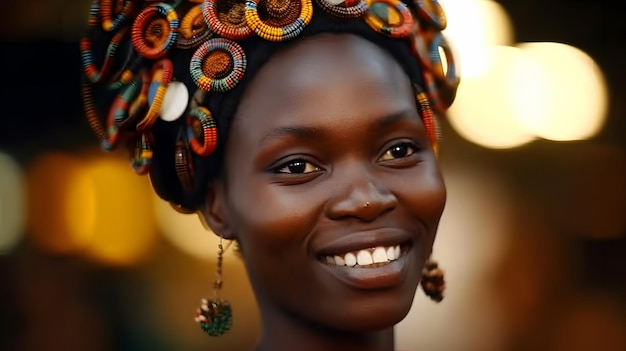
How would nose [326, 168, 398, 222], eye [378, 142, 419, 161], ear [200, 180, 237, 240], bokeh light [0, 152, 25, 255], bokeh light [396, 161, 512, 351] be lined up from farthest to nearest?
bokeh light [396, 161, 512, 351]
bokeh light [0, 152, 25, 255]
ear [200, 180, 237, 240]
eye [378, 142, 419, 161]
nose [326, 168, 398, 222]

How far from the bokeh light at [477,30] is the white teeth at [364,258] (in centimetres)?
196

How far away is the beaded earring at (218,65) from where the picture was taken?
1.49 metres

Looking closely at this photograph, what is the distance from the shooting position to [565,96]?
127 inches

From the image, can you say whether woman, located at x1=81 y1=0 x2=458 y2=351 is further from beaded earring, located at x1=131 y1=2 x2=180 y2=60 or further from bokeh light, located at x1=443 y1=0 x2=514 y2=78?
bokeh light, located at x1=443 y1=0 x2=514 y2=78

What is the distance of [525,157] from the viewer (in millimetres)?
3289

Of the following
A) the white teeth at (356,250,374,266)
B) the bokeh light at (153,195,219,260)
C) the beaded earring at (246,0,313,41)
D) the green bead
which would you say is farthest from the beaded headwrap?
the bokeh light at (153,195,219,260)

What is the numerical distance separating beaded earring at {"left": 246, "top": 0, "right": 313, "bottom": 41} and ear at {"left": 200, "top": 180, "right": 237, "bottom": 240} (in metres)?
0.32

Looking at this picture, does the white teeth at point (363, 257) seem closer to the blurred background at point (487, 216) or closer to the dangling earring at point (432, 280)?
the dangling earring at point (432, 280)

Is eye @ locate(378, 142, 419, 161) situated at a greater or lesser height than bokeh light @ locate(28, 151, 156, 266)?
greater

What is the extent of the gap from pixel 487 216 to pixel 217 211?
1852 mm

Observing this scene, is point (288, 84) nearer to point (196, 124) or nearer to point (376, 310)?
point (196, 124)

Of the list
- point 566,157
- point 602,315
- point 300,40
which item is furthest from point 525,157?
point 300,40

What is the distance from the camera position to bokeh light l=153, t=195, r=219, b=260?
10.1ft

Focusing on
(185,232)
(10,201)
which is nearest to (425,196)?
(185,232)
